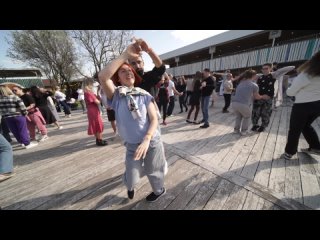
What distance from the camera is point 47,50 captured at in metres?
16.5

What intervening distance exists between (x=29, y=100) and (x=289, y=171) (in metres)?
6.53

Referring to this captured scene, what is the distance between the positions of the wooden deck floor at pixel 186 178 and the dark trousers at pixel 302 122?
0.32 m

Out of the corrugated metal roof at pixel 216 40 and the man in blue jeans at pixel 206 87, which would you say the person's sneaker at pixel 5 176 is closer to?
the man in blue jeans at pixel 206 87

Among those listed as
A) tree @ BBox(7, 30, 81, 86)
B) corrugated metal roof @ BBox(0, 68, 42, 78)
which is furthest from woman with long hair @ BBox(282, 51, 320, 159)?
corrugated metal roof @ BBox(0, 68, 42, 78)

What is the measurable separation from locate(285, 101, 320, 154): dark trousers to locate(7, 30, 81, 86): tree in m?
21.7

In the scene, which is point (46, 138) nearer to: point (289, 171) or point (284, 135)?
point (289, 171)

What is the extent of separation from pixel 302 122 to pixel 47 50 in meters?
22.4

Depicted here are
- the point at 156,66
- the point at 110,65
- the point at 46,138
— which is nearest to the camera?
the point at 110,65

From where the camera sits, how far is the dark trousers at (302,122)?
2.36 m

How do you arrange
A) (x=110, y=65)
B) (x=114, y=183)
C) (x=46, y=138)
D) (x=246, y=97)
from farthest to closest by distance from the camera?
(x=46, y=138)
(x=246, y=97)
(x=114, y=183)
(x=110, y=65)

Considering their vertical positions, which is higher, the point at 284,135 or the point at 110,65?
the point at 110,65

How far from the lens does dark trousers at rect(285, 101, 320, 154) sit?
2359mm

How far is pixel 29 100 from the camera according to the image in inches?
168
